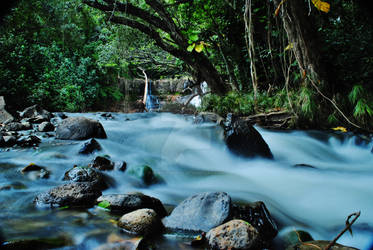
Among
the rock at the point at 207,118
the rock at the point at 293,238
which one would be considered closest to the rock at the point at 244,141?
the rock at the point at 207,118

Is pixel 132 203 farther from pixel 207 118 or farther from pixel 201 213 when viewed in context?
pixel 207 118

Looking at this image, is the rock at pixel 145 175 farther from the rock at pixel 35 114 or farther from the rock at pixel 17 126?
the rock at pixel 35 114

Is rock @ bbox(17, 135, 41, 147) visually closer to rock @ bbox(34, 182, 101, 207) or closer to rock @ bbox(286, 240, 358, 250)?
rock @ bbox(34, 182, 101, 207)

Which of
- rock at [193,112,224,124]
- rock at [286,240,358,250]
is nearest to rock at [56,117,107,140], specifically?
rock at [193,112,224,124]

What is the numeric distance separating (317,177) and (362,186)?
56 cm

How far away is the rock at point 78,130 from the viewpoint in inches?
206

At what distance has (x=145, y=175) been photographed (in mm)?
3467

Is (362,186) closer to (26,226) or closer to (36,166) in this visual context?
(26,226)

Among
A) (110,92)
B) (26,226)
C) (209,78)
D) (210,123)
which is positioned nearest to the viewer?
(26,226)

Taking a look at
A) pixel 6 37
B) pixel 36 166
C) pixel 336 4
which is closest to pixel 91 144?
pixel 36 166

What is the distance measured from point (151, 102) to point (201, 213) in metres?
14.5

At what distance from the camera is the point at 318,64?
5902 millimetres

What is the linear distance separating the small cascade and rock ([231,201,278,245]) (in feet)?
42.8

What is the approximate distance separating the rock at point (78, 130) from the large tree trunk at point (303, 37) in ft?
15.6
